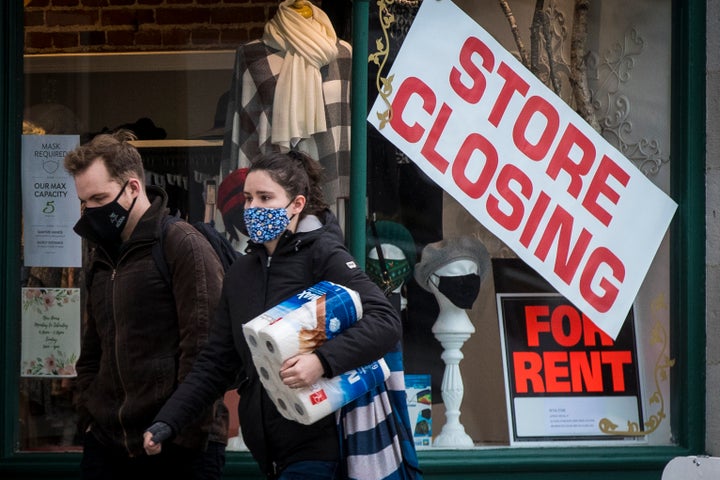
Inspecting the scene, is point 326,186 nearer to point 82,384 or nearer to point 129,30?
point 129,30

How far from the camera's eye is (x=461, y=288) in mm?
5555

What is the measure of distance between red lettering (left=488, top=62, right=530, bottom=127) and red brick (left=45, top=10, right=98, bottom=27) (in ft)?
6.58

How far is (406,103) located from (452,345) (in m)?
1.21

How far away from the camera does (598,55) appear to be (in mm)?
5719

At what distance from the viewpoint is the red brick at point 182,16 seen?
18.1 ft

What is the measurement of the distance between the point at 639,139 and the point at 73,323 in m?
2.96

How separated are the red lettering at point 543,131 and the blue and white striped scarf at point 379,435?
2.30 metres

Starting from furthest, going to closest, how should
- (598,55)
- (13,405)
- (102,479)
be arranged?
(598,55) < (13,405) < (102,479)

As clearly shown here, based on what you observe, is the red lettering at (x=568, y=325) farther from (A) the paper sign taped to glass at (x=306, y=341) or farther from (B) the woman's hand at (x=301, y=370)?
(B) the woman's hand at (x=301, y=370)

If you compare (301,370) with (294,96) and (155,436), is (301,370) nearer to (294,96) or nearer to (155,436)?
(155,436)

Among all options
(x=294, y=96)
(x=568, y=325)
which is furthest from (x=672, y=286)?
(x=294, y=96)

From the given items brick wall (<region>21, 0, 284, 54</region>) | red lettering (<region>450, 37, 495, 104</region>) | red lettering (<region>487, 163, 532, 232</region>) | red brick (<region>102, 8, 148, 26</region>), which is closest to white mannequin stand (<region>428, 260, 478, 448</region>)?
red lettering (<region>487, 163, 532, 232</region>)

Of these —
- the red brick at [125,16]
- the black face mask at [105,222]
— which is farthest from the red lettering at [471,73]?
the black face mask at [105,222]

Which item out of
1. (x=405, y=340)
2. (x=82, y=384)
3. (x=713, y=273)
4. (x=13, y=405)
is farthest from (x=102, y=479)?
(x=713, y=273)
